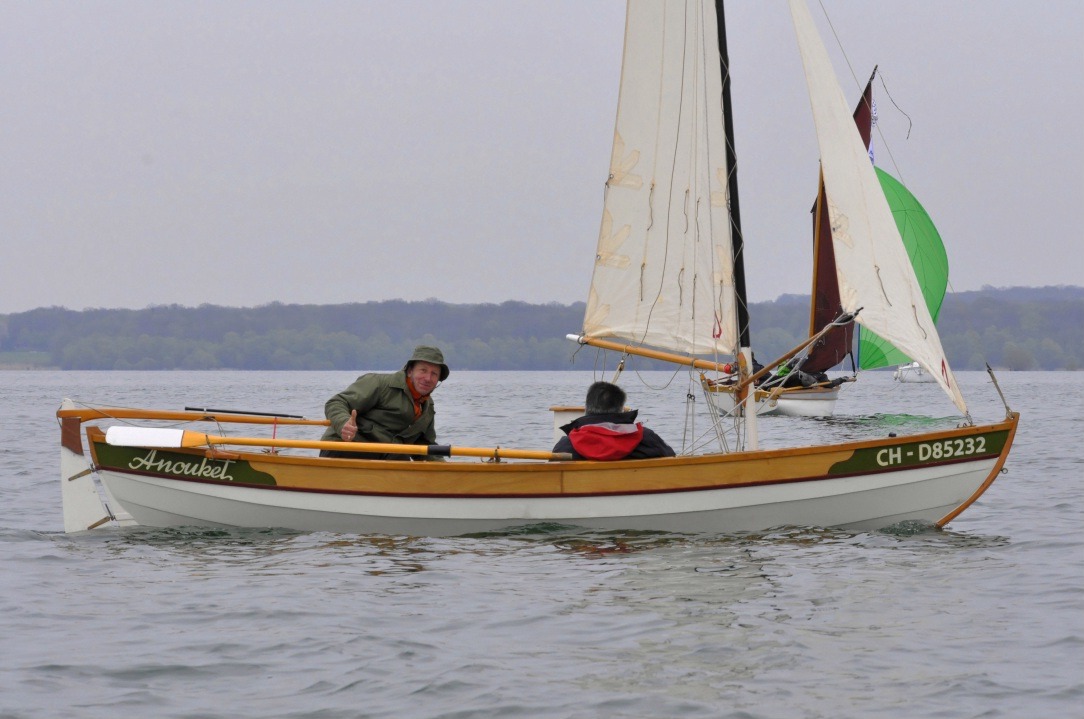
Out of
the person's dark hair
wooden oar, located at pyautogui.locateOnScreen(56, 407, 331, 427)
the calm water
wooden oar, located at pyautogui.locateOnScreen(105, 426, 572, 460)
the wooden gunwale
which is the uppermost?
the person's dark hair

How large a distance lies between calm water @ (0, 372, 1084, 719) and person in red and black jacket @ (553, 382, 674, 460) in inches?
33.7

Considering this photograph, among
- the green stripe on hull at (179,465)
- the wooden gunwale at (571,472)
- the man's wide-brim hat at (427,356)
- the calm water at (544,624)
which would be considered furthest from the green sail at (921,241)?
the green stripe on hull at (179,465)

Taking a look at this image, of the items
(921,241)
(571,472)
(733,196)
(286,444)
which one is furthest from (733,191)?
(921,241)

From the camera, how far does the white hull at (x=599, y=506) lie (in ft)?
39.7

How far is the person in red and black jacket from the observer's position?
12000mm

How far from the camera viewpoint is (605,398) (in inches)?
476

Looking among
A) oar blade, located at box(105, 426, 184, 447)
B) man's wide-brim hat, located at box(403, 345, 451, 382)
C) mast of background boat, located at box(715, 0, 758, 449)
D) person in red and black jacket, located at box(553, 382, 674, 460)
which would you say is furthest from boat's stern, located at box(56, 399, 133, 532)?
mast of background boat, located at box(715, 0, 758, 449)

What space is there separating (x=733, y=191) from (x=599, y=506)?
14.2 feet

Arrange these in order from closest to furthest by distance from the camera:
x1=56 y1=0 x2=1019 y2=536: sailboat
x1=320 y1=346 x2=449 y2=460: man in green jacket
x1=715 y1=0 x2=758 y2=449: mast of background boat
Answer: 1. x1=56 y1=0 x2=1019 y2=536: sailboat
2. x1=320 y1=346 x2=449 y2=460: man in green jacket
3. x1=715 y1=0 x2=758 y2=449: mast of background boat

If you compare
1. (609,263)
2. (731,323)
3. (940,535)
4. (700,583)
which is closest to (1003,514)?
(940,535)

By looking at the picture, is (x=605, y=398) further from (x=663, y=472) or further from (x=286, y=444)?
(x=286, y=444)

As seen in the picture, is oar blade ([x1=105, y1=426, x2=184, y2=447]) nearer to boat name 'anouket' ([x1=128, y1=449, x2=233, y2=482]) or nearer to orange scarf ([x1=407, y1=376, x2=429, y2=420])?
boat name 'anouket' ([x1=128, y1=449, x2=233, y2=482])

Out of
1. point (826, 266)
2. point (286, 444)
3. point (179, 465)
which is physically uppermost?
point (826, 266)

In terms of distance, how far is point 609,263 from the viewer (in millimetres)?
15141
